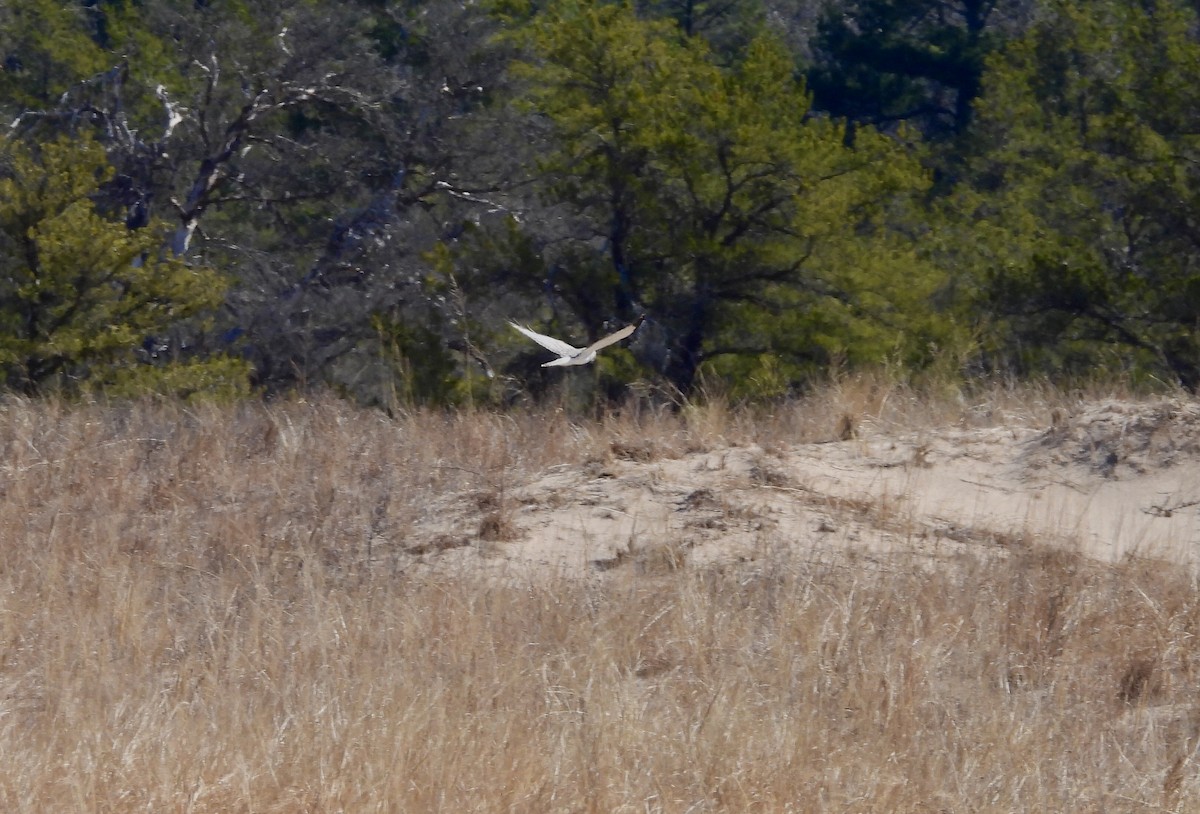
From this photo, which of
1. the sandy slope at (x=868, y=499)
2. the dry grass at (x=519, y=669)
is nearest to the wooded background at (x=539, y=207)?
the sandy slope at (x=868, y=499)

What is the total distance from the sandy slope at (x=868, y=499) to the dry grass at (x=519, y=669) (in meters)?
0.16

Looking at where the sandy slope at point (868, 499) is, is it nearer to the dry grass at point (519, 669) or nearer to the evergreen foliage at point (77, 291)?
the dry grass at point (519, 669)

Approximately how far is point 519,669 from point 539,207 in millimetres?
12968

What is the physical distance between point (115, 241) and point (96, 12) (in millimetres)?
10369

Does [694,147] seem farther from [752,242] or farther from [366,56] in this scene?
[366,56]

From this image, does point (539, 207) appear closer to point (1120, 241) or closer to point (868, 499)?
point (1120, 241)

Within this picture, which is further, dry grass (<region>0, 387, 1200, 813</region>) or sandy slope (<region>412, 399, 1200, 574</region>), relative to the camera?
sandy slope (<region>412, 399, 1200, 574</region>)

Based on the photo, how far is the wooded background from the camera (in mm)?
15055

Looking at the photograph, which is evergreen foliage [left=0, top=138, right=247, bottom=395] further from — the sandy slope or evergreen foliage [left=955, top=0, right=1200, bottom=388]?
the sandy slope

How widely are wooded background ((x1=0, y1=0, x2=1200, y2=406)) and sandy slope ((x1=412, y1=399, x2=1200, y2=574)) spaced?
16.8 ft

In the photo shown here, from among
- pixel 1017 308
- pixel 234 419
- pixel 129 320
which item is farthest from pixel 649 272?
pixel 234 419

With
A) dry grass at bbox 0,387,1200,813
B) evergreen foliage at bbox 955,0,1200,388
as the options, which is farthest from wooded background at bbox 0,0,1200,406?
dry grass at bbox 0,387,1200,813

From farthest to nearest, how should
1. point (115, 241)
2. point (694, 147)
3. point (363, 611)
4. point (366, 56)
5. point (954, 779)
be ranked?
point (366, 56) → point (694, 147) → point (115, 241) → point (363, 611) → point (954, 779)

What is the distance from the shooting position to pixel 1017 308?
15.8 meters
